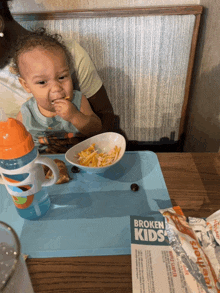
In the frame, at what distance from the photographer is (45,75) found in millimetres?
795

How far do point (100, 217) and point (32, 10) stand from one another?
81 cm

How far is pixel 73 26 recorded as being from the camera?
0.87 meters

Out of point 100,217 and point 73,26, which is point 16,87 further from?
point 100,217

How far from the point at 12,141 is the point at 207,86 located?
0.85 meters

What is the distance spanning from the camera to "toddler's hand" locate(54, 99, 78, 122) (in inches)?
33.8

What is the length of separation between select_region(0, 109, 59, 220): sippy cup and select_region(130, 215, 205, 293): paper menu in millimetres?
240

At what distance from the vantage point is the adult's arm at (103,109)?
38.0 inches

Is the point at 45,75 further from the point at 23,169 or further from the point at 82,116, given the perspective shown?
the point at 23,169

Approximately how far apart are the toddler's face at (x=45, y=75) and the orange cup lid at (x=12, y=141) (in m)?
0.37

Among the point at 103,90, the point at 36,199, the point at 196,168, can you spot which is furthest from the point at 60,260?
the point at 103,90

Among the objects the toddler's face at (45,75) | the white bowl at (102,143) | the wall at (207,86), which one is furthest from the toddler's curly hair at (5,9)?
the wall at (207,86)

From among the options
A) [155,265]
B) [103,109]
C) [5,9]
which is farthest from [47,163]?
[5,9]

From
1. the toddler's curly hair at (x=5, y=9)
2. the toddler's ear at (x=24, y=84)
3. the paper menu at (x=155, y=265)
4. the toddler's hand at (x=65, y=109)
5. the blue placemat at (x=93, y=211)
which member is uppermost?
the toddler's curly hair at (x=5, y=9)

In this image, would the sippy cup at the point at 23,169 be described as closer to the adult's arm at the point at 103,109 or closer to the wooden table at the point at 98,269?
→ the wooden table at the point at 98,269
